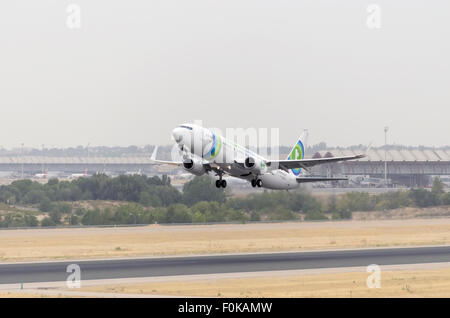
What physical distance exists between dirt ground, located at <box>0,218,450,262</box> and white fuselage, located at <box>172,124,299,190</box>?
24.3 ft

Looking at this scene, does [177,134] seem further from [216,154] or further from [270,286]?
[270,286]

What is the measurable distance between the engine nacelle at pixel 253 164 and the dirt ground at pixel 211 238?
7.75 metres

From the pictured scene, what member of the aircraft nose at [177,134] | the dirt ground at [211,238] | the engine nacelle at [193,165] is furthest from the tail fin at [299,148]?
the aircraft nose at [177,134]

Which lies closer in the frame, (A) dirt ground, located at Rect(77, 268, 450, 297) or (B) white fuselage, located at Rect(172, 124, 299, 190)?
(A) dirt ground, located at Rect(77, 268, 450, 297)

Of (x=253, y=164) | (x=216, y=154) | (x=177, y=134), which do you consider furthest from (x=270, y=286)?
(x=253, y=164)

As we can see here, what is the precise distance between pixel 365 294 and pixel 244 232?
41.0 meters

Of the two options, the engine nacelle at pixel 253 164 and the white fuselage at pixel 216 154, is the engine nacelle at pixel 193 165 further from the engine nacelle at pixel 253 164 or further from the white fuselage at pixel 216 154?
the engine nacelle at pixel 253 164

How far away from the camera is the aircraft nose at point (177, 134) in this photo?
5684cm

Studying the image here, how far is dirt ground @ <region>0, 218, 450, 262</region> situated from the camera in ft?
213

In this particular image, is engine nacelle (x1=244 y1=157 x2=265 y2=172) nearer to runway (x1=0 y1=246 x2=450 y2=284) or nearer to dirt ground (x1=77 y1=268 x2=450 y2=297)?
runway (x1=0 y1=246 x2=450 y2=284)

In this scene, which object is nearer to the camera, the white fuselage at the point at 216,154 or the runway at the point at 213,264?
the runway at the point at 213,264

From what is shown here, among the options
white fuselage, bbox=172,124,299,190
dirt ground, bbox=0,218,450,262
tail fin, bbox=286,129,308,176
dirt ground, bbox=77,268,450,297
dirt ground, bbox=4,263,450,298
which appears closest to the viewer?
dirt ground, bbox=4,263,450,298

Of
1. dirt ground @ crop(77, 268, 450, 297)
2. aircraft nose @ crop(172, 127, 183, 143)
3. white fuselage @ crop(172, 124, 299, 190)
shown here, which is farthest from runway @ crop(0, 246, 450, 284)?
aircraft nose @ crop(172, 127, 183, 143)
